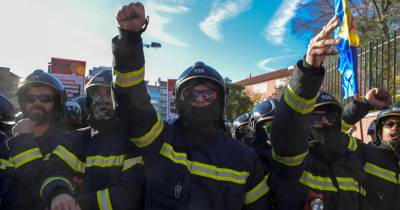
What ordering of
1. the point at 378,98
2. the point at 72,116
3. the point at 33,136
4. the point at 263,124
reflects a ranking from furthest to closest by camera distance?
the point at 72,116 → the point at 263,124 → the point at 378,98 → the point at 33,136

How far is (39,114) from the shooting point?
3836 millimetres

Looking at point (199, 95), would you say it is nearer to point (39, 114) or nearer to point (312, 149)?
point (312, 149)

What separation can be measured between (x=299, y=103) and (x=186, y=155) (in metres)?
0.83

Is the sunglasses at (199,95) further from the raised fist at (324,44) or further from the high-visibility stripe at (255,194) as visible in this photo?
the raised fist at (324,44)

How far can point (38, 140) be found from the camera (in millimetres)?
3604

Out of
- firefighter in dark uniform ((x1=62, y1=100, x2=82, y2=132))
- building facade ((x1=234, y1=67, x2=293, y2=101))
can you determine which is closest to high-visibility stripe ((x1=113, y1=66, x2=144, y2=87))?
firefighter in dark uniform ((x1=62, y1=100, x2=82, y2=132))

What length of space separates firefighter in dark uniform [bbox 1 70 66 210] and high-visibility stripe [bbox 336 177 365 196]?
232cm

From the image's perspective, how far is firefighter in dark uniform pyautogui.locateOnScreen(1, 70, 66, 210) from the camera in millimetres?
3238

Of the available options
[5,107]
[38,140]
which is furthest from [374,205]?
[5,107]

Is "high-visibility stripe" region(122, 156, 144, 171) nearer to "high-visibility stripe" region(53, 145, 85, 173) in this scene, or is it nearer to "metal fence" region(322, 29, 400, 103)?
"high-visibility stripe" region(53, 145, 85, 173)

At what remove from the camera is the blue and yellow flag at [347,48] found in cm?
498

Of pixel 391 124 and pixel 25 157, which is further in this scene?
pixel 391 124

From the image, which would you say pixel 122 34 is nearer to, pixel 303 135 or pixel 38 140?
pixel 303 135

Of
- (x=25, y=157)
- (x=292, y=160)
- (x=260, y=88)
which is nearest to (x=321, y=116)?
(x=292, y=160)
